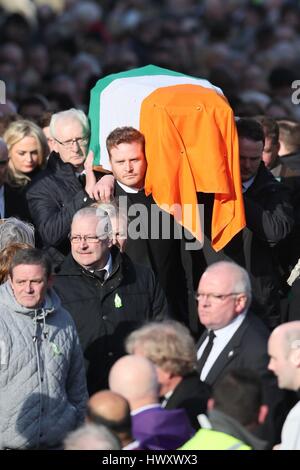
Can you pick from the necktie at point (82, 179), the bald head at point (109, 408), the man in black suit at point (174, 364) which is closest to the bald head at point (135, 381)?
the bald head at point (109, 408)

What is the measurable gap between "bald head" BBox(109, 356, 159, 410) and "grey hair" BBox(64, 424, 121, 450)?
50 centimetres

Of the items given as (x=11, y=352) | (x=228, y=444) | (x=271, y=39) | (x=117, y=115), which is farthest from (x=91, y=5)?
(x=228, y=444)

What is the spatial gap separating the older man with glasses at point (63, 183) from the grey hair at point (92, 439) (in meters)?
2.93

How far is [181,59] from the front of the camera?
1777 cm

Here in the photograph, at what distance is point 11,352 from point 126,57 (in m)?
9.96

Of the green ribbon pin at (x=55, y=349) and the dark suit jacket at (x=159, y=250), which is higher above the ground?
the dark suit jacket at (x=159, y=250)

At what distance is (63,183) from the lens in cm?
925

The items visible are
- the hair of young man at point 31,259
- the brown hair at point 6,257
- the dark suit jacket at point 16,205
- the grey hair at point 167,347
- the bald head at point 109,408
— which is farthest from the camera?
the dark suit jacket at point 16,205

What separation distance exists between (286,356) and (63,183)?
8.46ft

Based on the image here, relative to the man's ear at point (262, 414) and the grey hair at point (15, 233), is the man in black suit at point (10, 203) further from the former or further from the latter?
the man's ear at point (262, 414)

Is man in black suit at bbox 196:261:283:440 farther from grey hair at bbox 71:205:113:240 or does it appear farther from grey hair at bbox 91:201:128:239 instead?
grey hair at bbox 91:201:128:239

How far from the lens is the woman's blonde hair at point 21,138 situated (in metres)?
9.90

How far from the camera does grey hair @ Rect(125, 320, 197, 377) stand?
711 cm

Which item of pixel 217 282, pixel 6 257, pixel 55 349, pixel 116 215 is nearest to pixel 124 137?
pixel 116 215
